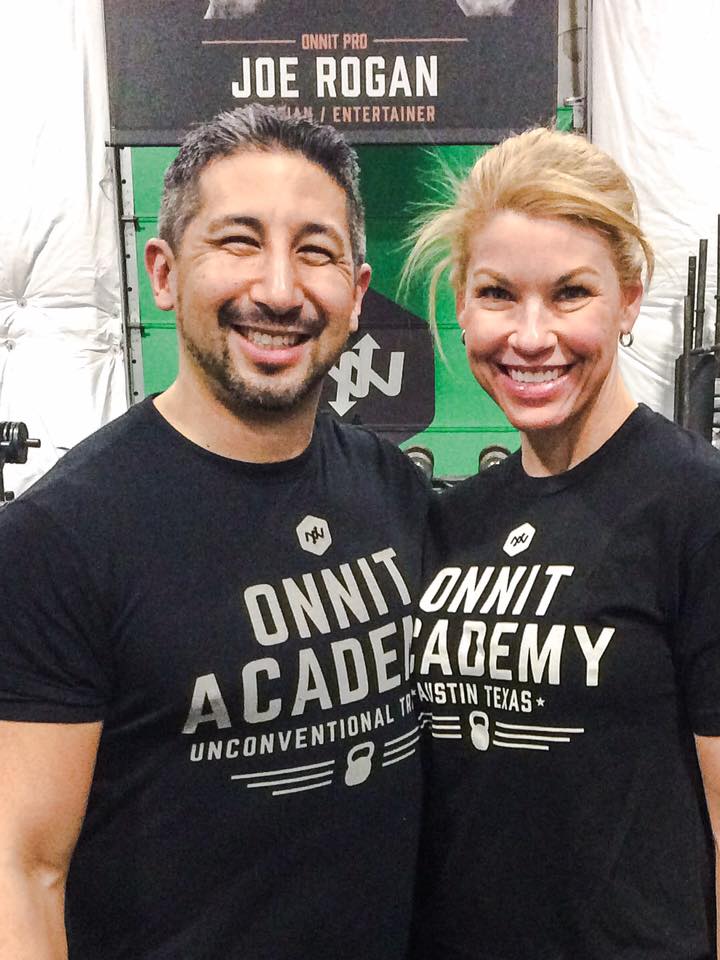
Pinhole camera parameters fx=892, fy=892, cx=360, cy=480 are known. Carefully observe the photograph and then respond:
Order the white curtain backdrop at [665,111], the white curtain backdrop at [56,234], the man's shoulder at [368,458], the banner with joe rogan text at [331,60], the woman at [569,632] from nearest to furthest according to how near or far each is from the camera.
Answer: the woman at [569,632]
the man's shoulder at [368,458]
the banner with joe rogan text at [331,60]
the white curtain backdrop at [665,111]
the white curtain backdrop at [56,234]

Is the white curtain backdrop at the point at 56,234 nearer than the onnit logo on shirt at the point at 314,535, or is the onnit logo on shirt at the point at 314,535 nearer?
the onnit logo on shirt at the point at 314,535

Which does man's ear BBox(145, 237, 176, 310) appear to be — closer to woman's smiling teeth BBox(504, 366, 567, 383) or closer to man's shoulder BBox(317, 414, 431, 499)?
man's shoulder BBox(317, 414, 431, 499)

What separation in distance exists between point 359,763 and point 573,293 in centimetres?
59

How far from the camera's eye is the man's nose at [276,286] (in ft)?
3.25

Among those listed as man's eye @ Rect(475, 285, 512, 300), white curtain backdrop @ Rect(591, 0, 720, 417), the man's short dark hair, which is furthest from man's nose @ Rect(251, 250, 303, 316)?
white curtain backdrop @ Rect(591, 0, 720, 417)

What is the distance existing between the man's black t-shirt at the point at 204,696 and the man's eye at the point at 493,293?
12.8 inches

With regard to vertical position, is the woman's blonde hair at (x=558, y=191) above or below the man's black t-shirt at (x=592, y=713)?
above

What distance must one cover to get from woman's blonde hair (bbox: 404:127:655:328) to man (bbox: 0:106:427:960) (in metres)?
0.15

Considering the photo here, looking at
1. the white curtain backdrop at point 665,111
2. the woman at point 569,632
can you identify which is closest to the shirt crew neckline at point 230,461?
the woman at point 569,632

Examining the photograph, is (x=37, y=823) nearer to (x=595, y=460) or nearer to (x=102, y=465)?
(x=102, y=465)

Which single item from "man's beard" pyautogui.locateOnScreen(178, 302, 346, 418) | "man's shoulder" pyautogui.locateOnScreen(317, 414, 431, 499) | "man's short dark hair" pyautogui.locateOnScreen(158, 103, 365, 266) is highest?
"man's short dark hair" pyautogui.locateOnScreen(158, 103, 365, 266)

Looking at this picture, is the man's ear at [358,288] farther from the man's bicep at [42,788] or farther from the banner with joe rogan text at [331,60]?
the banner with joe rogan text at [331,60]

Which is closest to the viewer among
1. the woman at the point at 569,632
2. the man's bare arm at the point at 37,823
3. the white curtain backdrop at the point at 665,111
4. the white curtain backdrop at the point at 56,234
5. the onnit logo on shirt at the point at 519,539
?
the man's bare arm at the point at 37,823

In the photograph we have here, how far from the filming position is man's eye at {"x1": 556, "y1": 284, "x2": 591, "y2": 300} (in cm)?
101
